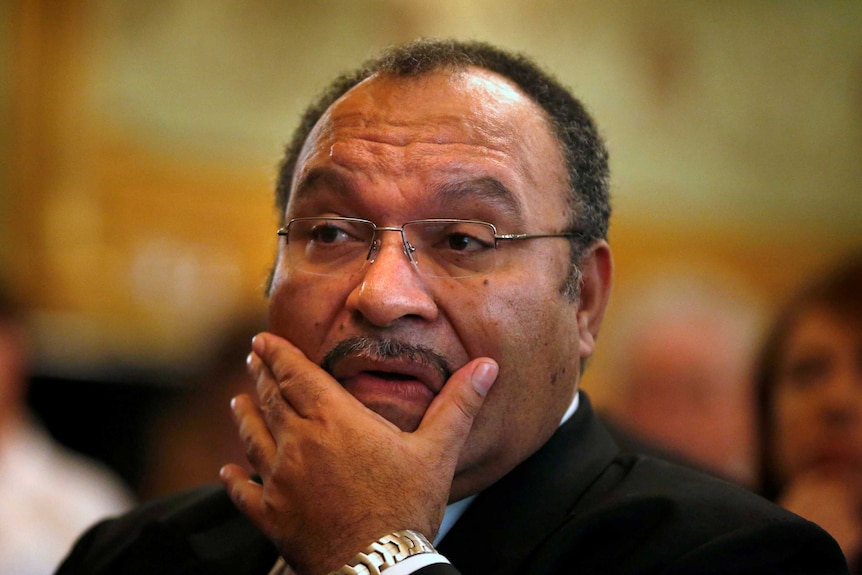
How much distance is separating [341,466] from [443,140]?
742 mm

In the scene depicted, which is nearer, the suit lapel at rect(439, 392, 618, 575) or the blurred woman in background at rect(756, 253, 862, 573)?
the suit lapel at rect(439, 392, 618, 575)

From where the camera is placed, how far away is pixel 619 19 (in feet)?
20.7

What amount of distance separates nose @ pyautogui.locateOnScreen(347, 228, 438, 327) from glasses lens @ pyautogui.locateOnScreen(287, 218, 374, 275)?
0.07 meters

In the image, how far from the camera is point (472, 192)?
1914mm

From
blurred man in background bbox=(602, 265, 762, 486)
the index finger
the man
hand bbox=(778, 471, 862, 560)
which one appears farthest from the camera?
blurred man in background bbox=(602, 265, 762, 486)

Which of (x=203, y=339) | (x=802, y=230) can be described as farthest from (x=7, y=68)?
(x=802, y=230)

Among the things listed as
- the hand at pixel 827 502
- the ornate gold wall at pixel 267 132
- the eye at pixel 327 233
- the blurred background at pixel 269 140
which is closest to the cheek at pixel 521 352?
the eye at pixel 327 233

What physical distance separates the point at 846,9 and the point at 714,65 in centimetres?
91

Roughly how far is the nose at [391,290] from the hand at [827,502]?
1.55 m

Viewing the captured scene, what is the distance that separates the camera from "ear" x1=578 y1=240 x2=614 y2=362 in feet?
6.97

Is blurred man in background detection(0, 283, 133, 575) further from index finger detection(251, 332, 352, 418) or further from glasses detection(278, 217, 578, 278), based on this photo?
glasses detection(278, 217, 578, 278)

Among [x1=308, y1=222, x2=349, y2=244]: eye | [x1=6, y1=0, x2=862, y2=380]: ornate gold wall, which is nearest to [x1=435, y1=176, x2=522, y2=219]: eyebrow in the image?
[x1=308, y1=222, x2=349, y2=244]: eye

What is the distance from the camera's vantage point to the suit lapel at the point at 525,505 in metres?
1.85

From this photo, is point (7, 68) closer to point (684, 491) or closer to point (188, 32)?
point (188, 32)
